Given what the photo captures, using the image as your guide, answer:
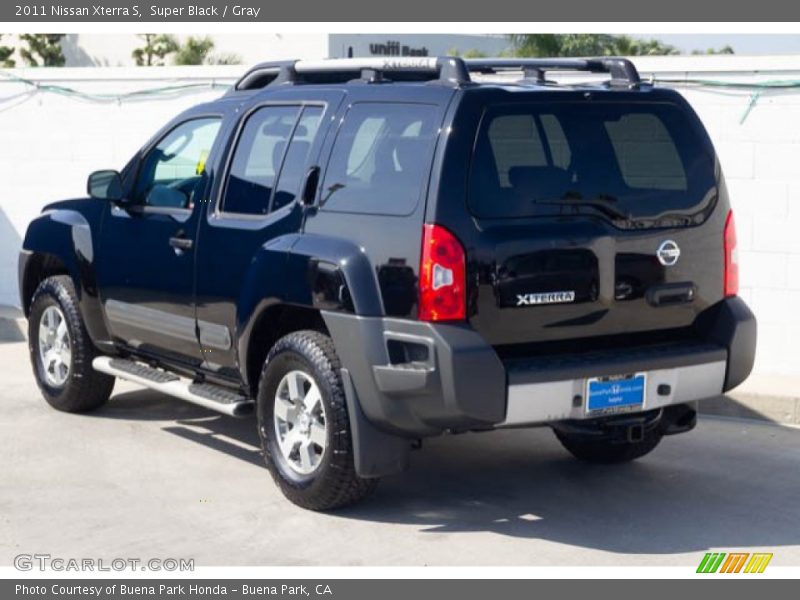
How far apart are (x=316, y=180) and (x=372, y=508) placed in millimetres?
1574

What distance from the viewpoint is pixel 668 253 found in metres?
6.41

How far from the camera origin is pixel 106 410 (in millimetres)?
8867

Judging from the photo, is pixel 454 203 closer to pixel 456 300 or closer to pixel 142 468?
pixel 456 300

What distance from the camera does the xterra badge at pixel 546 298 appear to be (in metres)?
5.97

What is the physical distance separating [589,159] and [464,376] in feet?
4.12

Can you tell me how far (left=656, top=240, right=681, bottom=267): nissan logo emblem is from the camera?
6.38 metres

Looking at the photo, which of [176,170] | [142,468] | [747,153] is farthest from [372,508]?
[747,153]

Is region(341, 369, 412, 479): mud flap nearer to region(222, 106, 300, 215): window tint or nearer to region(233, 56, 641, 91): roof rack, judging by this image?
region(222, 106, 300, 215): window tint

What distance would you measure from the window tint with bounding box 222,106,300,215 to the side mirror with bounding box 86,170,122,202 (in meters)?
1.01

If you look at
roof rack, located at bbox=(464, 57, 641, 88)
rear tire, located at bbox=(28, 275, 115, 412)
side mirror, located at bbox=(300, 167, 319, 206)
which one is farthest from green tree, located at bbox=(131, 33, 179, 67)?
side mirror, located at bbox=(300, 167, 319, 206)

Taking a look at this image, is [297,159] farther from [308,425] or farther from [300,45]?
[300,45]

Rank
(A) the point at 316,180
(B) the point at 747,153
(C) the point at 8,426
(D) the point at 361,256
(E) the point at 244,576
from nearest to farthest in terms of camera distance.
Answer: (E) the point at 244,576, (D) the point at 361,256, (A) the point at 316,180, (C) the point at 8,426, (B) the point at 747,153

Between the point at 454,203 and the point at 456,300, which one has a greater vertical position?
the point at 454,203

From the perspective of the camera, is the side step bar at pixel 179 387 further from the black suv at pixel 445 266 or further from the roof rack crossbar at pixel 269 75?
the roof rack crossbar at pixel 269 75
